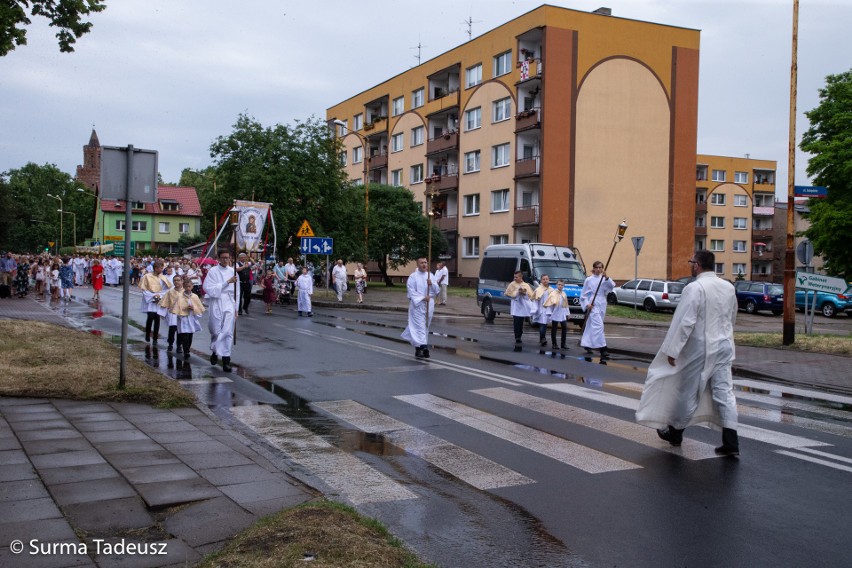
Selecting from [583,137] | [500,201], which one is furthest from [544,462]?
[500,201]

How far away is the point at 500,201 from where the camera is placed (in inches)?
1901

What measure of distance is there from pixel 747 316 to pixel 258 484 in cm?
3236

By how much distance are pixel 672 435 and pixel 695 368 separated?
25.2 inches

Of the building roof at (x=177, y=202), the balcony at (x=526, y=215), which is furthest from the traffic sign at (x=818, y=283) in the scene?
the building roof at (x=177, y=202)

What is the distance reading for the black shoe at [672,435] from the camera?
23.0 ft

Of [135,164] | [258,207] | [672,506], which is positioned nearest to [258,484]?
[672,506]

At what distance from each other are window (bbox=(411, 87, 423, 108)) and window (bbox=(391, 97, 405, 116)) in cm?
144

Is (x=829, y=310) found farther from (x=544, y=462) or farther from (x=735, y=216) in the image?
(x=735, y=216)

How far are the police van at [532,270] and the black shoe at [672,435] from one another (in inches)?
655

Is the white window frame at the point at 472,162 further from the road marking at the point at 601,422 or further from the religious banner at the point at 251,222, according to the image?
the road marking at the point at 601,422

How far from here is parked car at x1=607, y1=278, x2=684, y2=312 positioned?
3397 centimetres

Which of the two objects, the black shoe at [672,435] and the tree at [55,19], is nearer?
the black shoe at [672,435]

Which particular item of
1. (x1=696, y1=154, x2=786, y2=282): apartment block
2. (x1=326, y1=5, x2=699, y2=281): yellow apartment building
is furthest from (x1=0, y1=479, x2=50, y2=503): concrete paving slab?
(x1=696, y1=154, x2=786, y2=282): apartment block

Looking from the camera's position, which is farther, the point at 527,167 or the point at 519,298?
the point at 527,167
